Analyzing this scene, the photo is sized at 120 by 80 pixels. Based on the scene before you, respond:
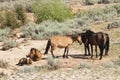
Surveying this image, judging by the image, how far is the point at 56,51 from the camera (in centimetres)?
2067

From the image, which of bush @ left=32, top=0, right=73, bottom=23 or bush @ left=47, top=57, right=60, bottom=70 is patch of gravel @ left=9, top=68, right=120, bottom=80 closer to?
bush @ left=47, top=57, right=60, bottom=70

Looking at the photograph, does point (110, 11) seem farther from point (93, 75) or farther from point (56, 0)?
point (93, 75)

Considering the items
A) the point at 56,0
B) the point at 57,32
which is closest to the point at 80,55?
the point at 57,32

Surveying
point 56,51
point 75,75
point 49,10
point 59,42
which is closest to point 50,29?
point 49,10

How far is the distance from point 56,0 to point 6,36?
22.0 feet

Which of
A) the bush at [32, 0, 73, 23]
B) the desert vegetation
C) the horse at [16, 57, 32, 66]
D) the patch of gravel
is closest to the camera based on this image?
the patch of gravel

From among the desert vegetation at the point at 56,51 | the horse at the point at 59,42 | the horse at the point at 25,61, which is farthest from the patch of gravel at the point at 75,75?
the horse at the point at 59,42

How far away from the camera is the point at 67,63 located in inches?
688

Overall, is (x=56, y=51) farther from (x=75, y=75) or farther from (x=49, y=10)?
(x=49, y=10)

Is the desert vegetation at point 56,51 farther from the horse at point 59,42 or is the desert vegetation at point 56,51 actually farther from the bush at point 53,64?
the horse at point 59,42

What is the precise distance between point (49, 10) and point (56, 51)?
11.1 meters

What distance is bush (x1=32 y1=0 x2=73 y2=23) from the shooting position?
31392 millimetres

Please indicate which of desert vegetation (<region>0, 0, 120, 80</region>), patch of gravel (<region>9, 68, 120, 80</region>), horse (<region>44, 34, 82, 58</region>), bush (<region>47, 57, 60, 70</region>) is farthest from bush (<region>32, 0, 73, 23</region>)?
patch of gravel (<region>9, 68, 120, 80</region>)

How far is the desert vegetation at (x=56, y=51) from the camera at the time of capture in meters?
14.3
